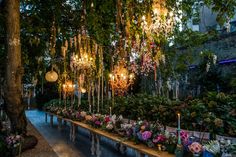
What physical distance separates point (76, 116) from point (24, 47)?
311cm

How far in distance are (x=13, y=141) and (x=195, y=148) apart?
4.89 meters

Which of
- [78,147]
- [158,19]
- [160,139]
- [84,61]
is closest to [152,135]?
[160,139]

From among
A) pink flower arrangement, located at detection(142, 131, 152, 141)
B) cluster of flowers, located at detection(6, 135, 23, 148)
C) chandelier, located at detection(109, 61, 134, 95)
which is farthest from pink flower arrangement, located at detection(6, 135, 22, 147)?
chandelier, located at detection(109, 61, 134, 95)

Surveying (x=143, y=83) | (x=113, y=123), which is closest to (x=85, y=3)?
(x=113, y=123)

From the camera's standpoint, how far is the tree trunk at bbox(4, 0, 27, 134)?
806 centimetres

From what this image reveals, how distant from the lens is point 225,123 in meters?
5.22

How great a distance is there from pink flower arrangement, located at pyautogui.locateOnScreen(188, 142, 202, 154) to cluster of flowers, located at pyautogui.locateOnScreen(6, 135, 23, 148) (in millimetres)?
4766

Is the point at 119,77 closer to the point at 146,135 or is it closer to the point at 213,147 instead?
the point at 146,135

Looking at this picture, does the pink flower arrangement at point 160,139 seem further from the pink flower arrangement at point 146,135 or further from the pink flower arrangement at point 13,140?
the pink flower arrangement at point 13,140

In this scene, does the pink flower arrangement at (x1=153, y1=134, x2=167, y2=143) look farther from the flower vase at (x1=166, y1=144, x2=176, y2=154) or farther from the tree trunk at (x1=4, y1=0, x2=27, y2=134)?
the tree trunk at (x1=4, y1=0, x2=27, y2=134)

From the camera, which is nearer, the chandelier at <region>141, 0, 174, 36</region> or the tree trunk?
the chandelier at <region>141, 0, 174, 36</region>

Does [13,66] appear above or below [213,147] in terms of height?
above

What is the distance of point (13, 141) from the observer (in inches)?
295

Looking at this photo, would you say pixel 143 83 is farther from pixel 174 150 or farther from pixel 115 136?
pixel 174 150
